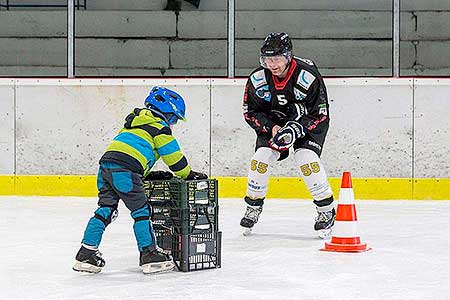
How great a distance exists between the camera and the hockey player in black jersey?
549 centimetres

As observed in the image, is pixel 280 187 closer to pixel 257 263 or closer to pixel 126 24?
pixel 257 263

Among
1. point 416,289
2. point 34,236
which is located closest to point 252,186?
point 34,236

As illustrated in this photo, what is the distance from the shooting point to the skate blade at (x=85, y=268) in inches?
168

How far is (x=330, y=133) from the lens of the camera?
26.8ft

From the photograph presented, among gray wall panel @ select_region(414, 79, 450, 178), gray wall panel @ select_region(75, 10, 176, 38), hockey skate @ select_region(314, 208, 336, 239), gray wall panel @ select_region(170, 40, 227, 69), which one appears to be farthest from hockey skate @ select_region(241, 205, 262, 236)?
gray wall panel @ select_region(75, 10, 176, 38)

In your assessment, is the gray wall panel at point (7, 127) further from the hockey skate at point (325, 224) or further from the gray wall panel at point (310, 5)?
the gray wall panel at point (310, 5)

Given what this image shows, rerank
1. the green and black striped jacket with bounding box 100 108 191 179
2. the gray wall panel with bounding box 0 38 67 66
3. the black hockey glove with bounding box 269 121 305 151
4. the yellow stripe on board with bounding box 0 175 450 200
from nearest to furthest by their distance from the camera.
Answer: the green and black striped jacket with bounding box 100 108 191 179, the black hockey glove with bounding box 269 121 305 151, the yellow stripe on board with bounding box 0 175 450 200, the gray wall panel with bounding box 0 38 67 66

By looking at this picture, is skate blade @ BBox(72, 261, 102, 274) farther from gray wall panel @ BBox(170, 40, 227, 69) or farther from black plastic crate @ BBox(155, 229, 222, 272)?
gray wall panel @ BBox(170, 40, 227, 69)

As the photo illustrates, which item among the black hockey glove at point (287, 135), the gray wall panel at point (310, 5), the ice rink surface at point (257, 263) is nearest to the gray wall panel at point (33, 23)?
the gray wall panel at point (310, 5)

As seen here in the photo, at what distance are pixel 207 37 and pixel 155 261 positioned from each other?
29.4 feet

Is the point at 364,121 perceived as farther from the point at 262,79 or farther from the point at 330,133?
the point at 262,79

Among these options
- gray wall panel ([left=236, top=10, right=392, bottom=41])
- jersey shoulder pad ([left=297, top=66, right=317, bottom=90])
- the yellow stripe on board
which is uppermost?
gray wall panel ([left=236, top=10, right=392, bottom=41])

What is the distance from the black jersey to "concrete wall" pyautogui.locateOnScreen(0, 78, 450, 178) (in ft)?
8.48

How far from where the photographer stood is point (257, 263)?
184 inches
